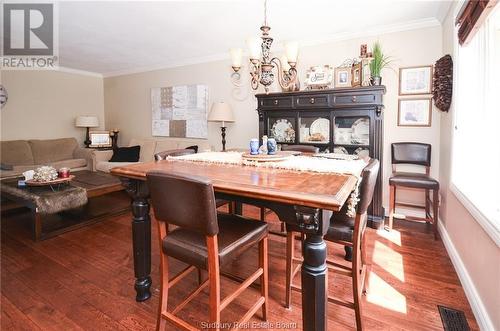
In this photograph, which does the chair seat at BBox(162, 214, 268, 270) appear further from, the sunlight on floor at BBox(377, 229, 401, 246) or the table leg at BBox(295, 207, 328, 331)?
the sunlight on floor at BBox(377, 229, 401, 246)

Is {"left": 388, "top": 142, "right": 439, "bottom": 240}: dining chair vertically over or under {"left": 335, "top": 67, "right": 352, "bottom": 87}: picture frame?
under

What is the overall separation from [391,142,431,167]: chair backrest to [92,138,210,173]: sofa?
2807mm

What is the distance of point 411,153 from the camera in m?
Answer: 3.02

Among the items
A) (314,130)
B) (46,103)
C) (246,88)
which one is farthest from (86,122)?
(314,130)

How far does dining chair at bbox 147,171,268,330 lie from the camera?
1.08 metres

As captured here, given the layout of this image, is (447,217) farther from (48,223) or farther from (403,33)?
(48,223)

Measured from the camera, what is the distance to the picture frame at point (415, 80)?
3.00 m

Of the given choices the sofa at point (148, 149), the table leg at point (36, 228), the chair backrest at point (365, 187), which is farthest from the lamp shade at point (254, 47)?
the sofa at point (148, 149)

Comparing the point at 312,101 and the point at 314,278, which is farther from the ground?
the point at 312,101

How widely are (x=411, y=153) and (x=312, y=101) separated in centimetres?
124

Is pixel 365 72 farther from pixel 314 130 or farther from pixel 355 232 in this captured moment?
pixel 355 232

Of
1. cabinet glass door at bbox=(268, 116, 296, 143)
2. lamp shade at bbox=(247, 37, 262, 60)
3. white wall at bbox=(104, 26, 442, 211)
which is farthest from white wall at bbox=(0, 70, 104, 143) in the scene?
lamp shade at bbox=(247, 37, 262, 60)

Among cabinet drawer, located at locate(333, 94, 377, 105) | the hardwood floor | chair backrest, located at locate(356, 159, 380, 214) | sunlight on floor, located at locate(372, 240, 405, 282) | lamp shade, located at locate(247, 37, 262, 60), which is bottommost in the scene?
the hardwood floor

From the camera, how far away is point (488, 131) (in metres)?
1.81
